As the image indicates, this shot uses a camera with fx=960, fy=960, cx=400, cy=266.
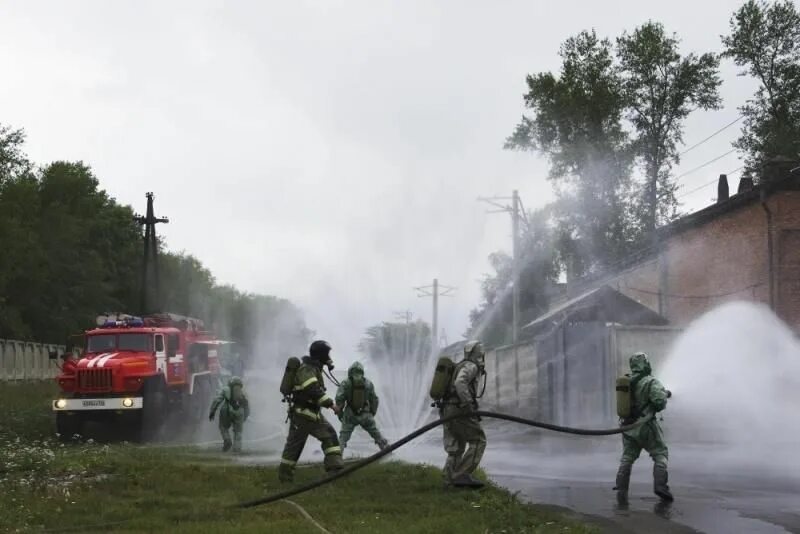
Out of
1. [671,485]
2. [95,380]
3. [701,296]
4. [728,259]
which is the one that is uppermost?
[728,259]

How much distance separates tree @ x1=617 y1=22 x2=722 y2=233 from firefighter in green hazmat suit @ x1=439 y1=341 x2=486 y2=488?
3735 cm

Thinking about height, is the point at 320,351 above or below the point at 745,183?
below

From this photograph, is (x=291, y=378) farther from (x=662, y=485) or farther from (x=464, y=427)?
(x=662, y=485)

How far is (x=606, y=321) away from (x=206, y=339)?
12.5 metres

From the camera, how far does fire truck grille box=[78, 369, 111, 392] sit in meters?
22.4

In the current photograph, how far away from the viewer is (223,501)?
1115cm

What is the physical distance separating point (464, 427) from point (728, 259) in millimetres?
30191

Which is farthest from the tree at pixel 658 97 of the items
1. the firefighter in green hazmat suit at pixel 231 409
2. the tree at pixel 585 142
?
the firefighter in green hazmat suit at pixel 231 409

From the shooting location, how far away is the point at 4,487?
40.3 feet

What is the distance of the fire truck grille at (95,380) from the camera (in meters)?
22.4

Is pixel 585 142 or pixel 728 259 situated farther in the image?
pixel 585 142

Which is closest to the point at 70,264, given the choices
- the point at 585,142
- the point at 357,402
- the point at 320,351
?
the point at 585,142

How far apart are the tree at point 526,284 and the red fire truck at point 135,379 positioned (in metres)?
25.4

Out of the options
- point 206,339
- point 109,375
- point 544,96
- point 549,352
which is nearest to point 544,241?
point 544,96
